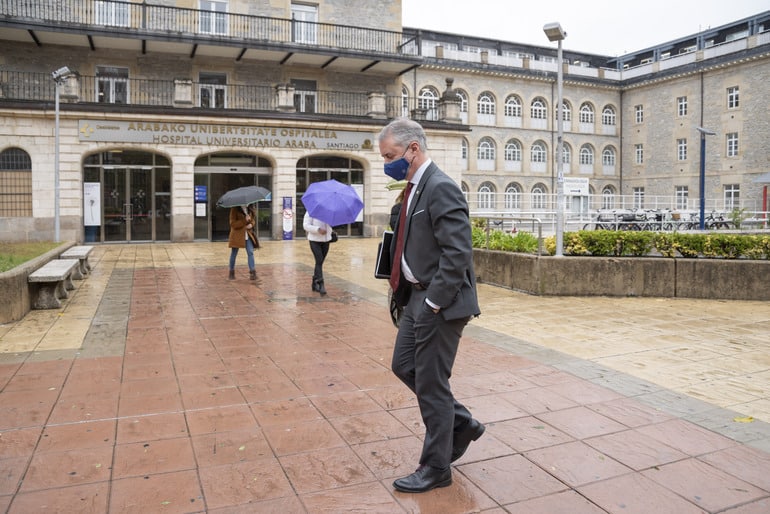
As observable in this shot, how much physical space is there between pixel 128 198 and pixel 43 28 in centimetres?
632

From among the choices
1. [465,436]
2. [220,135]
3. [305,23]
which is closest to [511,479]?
[465,436]

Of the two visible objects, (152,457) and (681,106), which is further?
(681,106)

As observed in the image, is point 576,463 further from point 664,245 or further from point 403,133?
point 664,245

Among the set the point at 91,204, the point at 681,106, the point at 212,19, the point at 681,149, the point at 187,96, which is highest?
the point at 681,106

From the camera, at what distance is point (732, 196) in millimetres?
43875

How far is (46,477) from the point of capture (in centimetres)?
377

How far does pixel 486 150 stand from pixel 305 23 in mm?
22838

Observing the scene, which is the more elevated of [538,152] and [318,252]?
[538,152]

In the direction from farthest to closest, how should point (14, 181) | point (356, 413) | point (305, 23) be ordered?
point (305, 23) → point (14, 181) → point (356, 413)

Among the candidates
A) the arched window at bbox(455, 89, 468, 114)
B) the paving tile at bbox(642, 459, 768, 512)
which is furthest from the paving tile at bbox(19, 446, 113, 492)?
the arched window at bbox(455, 89, 468, 114)

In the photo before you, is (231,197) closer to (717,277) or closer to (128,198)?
(717,277)

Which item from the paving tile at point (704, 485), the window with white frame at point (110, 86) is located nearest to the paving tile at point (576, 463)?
the paving tile at point (704, 485)

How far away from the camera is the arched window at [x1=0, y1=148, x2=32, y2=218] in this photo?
2200 centimetres

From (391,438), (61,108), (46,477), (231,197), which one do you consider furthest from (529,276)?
(61,108)
